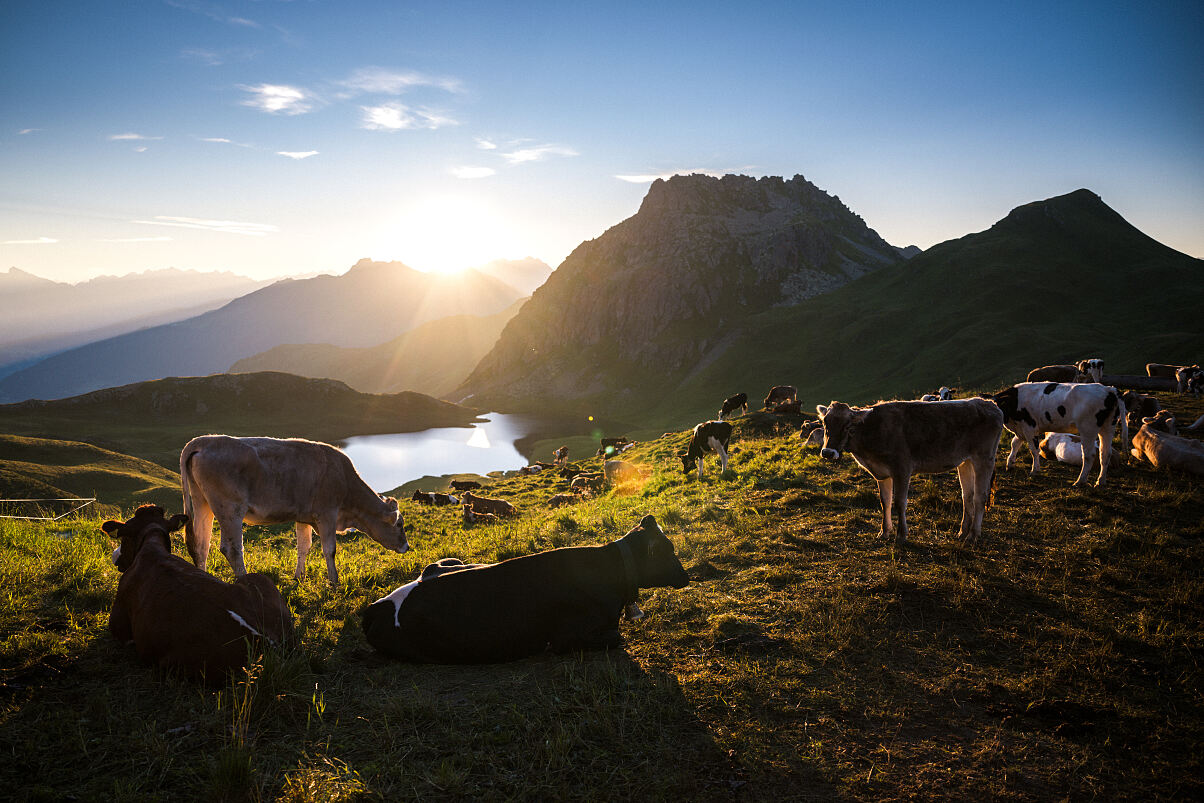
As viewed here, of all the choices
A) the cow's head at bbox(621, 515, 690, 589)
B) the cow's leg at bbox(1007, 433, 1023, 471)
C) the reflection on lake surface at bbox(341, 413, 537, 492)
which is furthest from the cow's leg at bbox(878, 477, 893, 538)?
the reflection on lake surface at bbox(341, 413, 537, 492)

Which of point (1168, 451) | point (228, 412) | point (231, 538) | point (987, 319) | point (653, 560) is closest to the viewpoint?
point (653, 560)

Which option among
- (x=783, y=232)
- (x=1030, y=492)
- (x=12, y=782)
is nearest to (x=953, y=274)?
(x=783, y=232)

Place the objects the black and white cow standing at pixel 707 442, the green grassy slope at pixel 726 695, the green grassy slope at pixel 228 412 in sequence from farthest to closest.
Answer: the green grassy slope at pixel 228 412
the black and white cow standing at pixel 707 442
the green grassy slope at pixel 726 695

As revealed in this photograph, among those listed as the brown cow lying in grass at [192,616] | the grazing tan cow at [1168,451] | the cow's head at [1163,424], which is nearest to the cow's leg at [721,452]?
the grazing tan cow at [1168,451]

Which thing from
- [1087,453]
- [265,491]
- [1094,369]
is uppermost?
[1094,369]

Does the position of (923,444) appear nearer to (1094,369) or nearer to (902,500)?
(902,500)

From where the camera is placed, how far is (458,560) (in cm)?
846

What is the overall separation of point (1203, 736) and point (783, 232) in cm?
17927

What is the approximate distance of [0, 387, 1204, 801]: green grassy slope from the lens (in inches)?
167

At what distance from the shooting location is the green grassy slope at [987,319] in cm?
6488

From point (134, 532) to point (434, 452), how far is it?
239 ft

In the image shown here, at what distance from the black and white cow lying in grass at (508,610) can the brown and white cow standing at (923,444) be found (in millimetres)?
5144

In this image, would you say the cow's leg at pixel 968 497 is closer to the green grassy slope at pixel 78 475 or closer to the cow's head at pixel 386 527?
the cow's head at pixel 386 527

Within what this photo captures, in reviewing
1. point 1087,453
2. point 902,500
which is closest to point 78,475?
point 902,500
